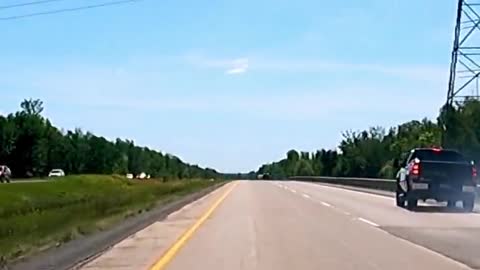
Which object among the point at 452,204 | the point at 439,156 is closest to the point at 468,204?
the point at 452,204

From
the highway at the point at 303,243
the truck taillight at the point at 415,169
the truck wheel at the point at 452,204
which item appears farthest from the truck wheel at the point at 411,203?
the highway at the point at 303,243

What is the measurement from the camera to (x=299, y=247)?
67.9 feet

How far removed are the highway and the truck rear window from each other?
3816 millimetres

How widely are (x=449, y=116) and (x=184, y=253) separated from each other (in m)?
40.0

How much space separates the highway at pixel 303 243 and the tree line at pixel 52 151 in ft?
340

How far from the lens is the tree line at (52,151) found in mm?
144500

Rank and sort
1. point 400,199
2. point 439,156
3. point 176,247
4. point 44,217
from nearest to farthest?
point 176,247 < point 44,217 < point 439,156 < point 400,199

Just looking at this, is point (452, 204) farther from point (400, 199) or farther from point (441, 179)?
point (441, 179)

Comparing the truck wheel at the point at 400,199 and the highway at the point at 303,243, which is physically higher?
the truck wheel at the point at 400,199

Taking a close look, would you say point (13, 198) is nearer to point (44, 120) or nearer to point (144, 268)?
point (144, 268)

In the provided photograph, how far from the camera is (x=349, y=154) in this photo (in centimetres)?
16200

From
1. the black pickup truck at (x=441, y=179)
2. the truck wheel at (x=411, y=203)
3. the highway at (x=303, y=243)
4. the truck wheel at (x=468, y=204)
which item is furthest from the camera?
the truck wheel at (x=411, y=203)

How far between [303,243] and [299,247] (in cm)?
109

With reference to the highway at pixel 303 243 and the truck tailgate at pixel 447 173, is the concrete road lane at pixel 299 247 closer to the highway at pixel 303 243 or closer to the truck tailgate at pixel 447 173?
the highway at pixel 303 243
